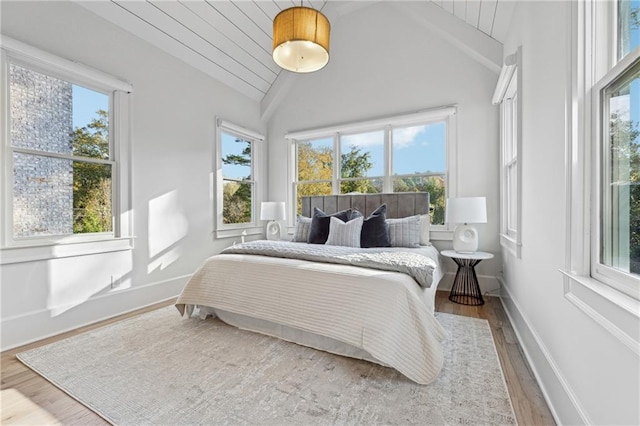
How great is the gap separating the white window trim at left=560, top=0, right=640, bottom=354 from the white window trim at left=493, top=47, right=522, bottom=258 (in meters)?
1.18

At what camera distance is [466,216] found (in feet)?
10.1

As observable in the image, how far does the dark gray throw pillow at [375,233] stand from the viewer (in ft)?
10.9

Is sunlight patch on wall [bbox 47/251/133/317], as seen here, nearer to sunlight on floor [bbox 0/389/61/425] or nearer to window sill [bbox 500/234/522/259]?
sunlight on floor [bbox 0/389/61/425]

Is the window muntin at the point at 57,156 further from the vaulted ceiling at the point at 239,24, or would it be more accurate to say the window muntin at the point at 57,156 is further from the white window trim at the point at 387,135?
the white window trim at the point at 387,135

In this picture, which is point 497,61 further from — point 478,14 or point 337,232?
point 337,232

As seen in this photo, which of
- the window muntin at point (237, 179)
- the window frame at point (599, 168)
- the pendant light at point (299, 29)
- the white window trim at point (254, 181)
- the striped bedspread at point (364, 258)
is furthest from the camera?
the window muntin at point (237, 179)

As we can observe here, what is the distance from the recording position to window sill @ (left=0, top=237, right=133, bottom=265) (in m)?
2.25

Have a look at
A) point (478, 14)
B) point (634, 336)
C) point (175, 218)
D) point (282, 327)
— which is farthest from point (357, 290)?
point (478, 14)

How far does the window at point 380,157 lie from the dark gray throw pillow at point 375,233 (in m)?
0.90

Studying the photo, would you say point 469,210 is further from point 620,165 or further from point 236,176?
point 236,176

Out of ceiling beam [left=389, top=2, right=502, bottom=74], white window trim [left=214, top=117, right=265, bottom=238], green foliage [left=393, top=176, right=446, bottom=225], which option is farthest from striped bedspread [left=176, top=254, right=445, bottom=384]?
ceiling beam [left=389, top=2, right=502, bottom=74]

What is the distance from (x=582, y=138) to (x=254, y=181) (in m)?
4.30

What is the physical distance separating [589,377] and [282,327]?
1813 mm

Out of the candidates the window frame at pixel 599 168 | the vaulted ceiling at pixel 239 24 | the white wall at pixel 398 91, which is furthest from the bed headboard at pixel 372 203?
the window frame at pixel 599 168
